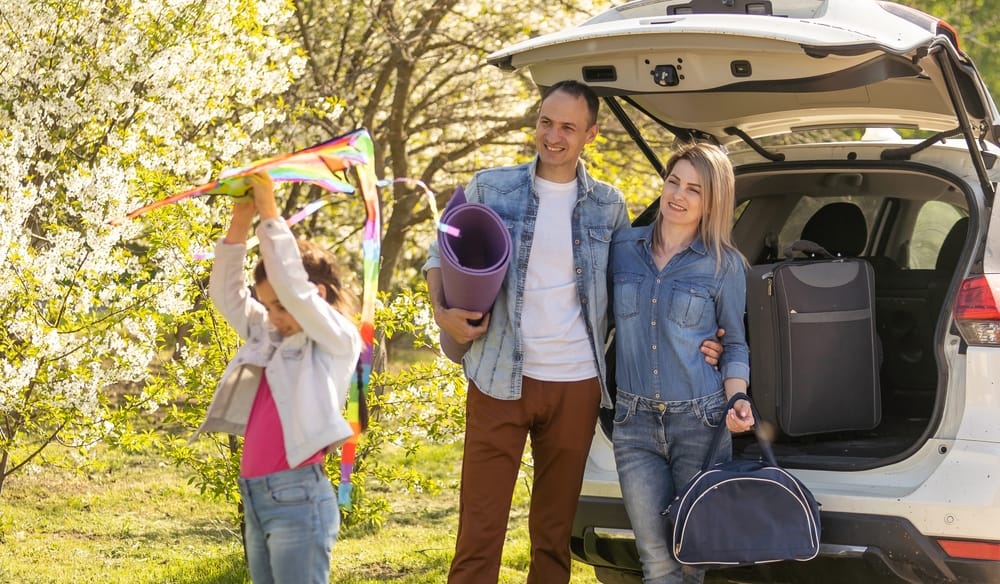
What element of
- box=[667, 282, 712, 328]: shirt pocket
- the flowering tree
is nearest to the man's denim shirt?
box=[667, 282, 712, 328]: shirt pocket

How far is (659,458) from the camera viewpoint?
13.1 feet

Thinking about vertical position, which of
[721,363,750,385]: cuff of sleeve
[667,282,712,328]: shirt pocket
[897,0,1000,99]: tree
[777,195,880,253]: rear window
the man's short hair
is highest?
[897,0,1000,99]: tree

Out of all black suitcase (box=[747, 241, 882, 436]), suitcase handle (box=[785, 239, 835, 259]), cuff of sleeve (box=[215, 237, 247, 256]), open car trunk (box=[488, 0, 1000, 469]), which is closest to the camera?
cuff of sleeve (box=[215, 237, 247, 256])

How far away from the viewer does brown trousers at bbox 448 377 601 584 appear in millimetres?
3977

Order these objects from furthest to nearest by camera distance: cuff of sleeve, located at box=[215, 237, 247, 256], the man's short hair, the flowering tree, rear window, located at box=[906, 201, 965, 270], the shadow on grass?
rear window, located at box=[906, 201, 965, 270]
the shadow on grass
the flowering tree
the man's short hair
cuff of sleeve, located at box=[215, 237, 247, 256]

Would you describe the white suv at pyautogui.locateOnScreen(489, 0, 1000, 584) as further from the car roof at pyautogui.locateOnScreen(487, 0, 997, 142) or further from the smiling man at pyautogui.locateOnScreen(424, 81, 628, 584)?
the smiling man at pyautogui.locateOnScreen(424, 81, 628, 584)

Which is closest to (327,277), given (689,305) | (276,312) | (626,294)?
(276,312)

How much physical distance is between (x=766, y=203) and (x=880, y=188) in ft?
1.85

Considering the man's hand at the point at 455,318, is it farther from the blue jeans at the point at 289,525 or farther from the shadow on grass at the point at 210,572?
the shadow on grass at the point at 210,572

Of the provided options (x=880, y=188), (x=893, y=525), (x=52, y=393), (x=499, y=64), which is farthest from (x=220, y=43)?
(x=893, y=525)

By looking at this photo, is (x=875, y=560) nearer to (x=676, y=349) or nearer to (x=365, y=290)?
(x=676, y=349)

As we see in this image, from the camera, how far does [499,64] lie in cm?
428

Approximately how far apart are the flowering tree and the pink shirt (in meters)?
1.94

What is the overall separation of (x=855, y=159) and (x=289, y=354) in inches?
94.4
